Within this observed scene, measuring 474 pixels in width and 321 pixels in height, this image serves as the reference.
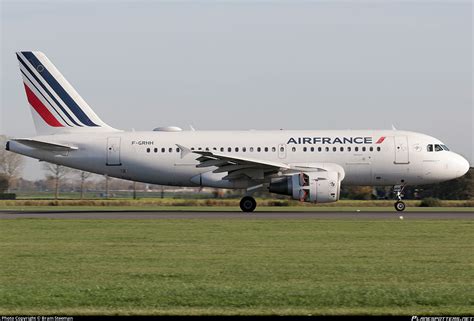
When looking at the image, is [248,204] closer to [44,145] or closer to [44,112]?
[44,145]

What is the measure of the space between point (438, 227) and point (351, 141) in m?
14.4

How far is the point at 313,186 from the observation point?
138 ft

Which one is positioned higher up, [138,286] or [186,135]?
[186,135]

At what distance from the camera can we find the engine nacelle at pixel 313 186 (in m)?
41.9

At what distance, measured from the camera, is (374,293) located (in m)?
14.2

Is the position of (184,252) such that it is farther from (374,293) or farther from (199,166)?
(199,166)

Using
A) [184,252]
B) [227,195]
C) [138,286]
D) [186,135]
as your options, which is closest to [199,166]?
[186,135]

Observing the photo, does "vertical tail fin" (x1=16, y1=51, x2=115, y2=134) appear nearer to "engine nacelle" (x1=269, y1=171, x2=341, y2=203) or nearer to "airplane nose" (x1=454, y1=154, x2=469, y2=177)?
"engine nacelle" (x1=269, y1=171, x2=341, y2=203)

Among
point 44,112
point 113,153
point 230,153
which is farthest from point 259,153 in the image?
point 44,112

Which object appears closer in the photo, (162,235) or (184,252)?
(184,252)

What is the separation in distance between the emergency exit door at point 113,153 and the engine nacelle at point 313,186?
9.63 metres

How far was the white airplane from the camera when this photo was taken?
44062 mm

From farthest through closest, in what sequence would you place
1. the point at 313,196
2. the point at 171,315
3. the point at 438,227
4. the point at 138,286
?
the point at 313,196 → the point at 438,227 → the point at 138,286 → the point at 171,315

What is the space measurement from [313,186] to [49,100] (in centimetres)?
1594
